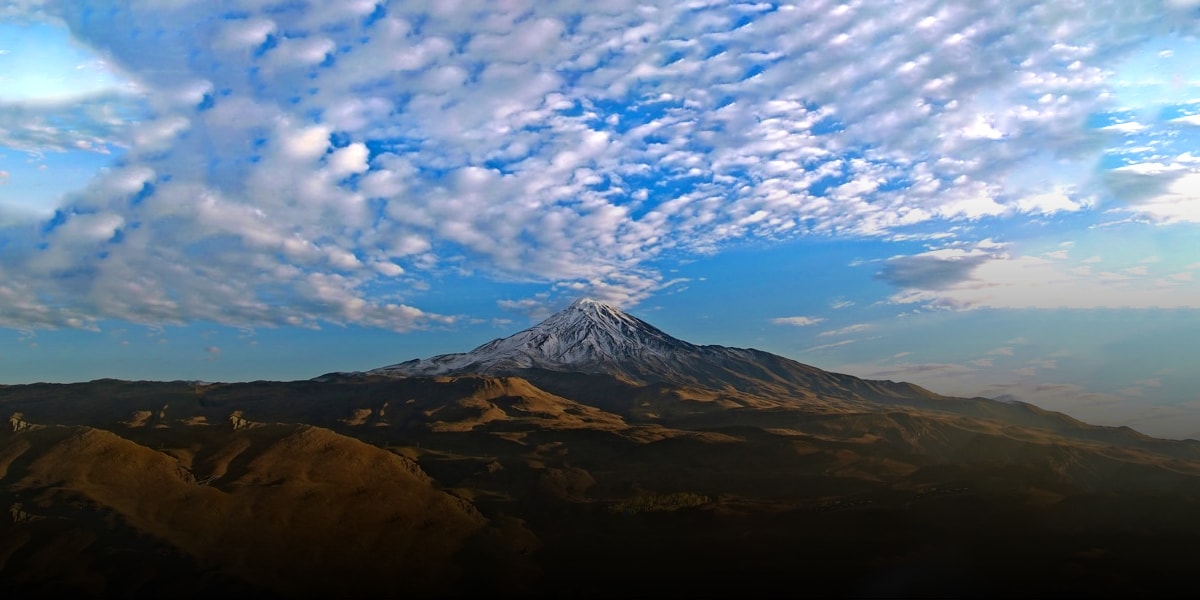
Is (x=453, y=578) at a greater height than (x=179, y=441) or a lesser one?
lesser

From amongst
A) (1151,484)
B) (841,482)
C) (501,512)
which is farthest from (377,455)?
(1151,484)

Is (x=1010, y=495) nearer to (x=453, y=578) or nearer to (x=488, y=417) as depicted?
(x=453, y=578)

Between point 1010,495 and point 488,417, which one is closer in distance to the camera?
point 1010,495

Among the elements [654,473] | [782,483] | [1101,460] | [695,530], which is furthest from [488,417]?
[1101,460]

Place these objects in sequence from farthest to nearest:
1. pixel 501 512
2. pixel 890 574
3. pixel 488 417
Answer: pixel 488 417, pixel 501 512, pixel 890 574

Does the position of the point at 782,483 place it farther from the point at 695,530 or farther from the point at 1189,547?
the point at 1189,547

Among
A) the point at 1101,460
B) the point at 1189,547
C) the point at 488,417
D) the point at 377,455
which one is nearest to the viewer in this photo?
the point at 1189,547

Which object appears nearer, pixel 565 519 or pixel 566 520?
pixel 566 520
